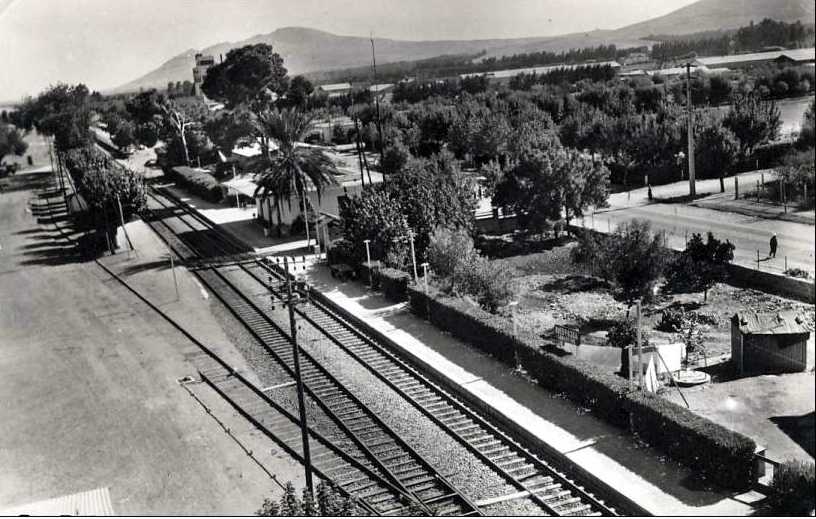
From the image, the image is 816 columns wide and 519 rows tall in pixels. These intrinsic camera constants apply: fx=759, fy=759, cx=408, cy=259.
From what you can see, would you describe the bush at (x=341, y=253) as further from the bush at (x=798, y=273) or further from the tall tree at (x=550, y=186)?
the bush at (x=798, y=273)

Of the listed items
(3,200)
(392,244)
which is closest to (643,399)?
(392,244)

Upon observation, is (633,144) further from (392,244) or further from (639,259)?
(639,259)

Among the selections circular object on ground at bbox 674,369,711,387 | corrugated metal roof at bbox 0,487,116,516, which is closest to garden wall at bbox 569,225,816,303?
circular object on ground at bbox 674,369,711,387

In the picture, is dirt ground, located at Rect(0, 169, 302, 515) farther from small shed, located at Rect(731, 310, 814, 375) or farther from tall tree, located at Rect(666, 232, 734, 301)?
tall tree, located at Rect(666, 232, 734, 301)

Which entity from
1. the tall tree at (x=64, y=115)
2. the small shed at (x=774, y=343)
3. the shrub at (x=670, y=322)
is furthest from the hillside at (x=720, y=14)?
the tall tree at (x=64, y=115)

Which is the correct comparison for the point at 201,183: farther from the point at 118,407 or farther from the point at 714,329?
the point at 714,329

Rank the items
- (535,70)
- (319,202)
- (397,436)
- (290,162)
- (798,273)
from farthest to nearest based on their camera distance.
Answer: (535,70)
(319,202)
(290,162)
(798,273)
(397,436)

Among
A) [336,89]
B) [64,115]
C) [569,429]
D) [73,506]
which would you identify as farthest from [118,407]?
Result: [336,89]
